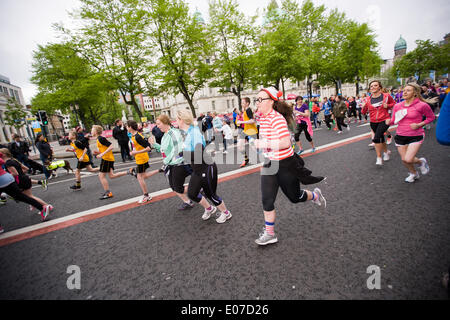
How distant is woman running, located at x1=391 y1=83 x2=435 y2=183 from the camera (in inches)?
148

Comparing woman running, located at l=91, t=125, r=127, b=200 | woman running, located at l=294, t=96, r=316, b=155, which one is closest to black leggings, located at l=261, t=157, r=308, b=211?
woman running, located at l=91, t=125, r=127, b=200

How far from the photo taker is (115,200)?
5234 millimetres

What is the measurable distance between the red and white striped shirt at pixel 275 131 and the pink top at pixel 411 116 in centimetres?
286

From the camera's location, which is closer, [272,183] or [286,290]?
[286,290]

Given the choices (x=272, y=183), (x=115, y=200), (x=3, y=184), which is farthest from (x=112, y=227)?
(x=272, y=183)

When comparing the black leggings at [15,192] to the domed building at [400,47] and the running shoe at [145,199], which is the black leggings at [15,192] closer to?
the running shoe at [145,199]

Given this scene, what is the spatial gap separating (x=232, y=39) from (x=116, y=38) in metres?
12.0

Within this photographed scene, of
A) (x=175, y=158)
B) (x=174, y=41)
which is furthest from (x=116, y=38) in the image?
(x=175, y=158)

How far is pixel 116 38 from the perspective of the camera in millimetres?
17922

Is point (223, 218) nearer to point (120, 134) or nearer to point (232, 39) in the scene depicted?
point (120, 134)

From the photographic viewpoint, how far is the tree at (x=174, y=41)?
1789 centimetres

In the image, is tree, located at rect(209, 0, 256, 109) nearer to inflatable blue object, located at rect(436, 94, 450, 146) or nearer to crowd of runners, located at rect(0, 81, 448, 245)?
crowd of runners, located at rect(0, 81, 448, 245)

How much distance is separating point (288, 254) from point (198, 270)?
105 cm
